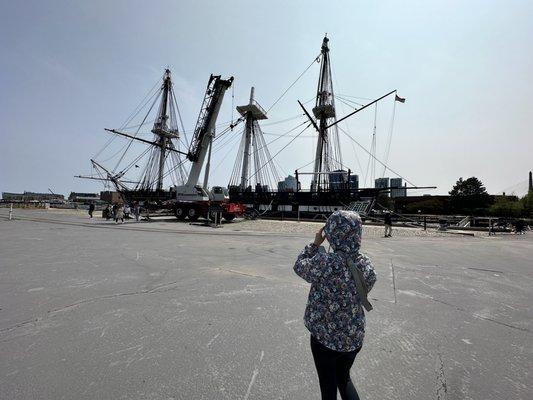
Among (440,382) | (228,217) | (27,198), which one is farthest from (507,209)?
(27,198)

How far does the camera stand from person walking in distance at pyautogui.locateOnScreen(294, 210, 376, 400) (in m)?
2.11

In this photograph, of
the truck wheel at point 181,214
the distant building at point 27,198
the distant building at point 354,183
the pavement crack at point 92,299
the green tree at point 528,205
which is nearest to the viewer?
the pavement crack at point 92,299

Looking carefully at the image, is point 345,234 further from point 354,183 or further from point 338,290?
point 354,183

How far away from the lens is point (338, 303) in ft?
6.99

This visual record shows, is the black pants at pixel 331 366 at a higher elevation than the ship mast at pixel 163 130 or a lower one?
lower

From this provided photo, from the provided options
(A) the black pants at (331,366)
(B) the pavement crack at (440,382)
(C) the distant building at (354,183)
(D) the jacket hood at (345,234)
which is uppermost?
(C) the distant building at (354,183)

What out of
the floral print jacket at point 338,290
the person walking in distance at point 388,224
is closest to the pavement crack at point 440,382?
the floral print jacket at point 338,290

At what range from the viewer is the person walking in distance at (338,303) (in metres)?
2.11

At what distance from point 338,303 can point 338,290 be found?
0.28ft

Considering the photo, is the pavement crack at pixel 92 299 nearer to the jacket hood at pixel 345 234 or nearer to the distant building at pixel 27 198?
the jacket hood at pixel 345 234

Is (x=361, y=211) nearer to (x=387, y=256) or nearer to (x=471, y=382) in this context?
(x=387, y=256)

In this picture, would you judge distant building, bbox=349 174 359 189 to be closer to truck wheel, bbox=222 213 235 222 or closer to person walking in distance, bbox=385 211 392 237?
truck wheel, bbox=222 213 235 222

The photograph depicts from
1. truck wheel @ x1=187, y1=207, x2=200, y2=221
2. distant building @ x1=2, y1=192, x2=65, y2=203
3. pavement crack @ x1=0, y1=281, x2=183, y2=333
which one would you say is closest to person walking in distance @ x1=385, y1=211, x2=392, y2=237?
truck wheel @ x1=187, y1=207, x2=200, y2=221

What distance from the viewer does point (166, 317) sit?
439 cm
